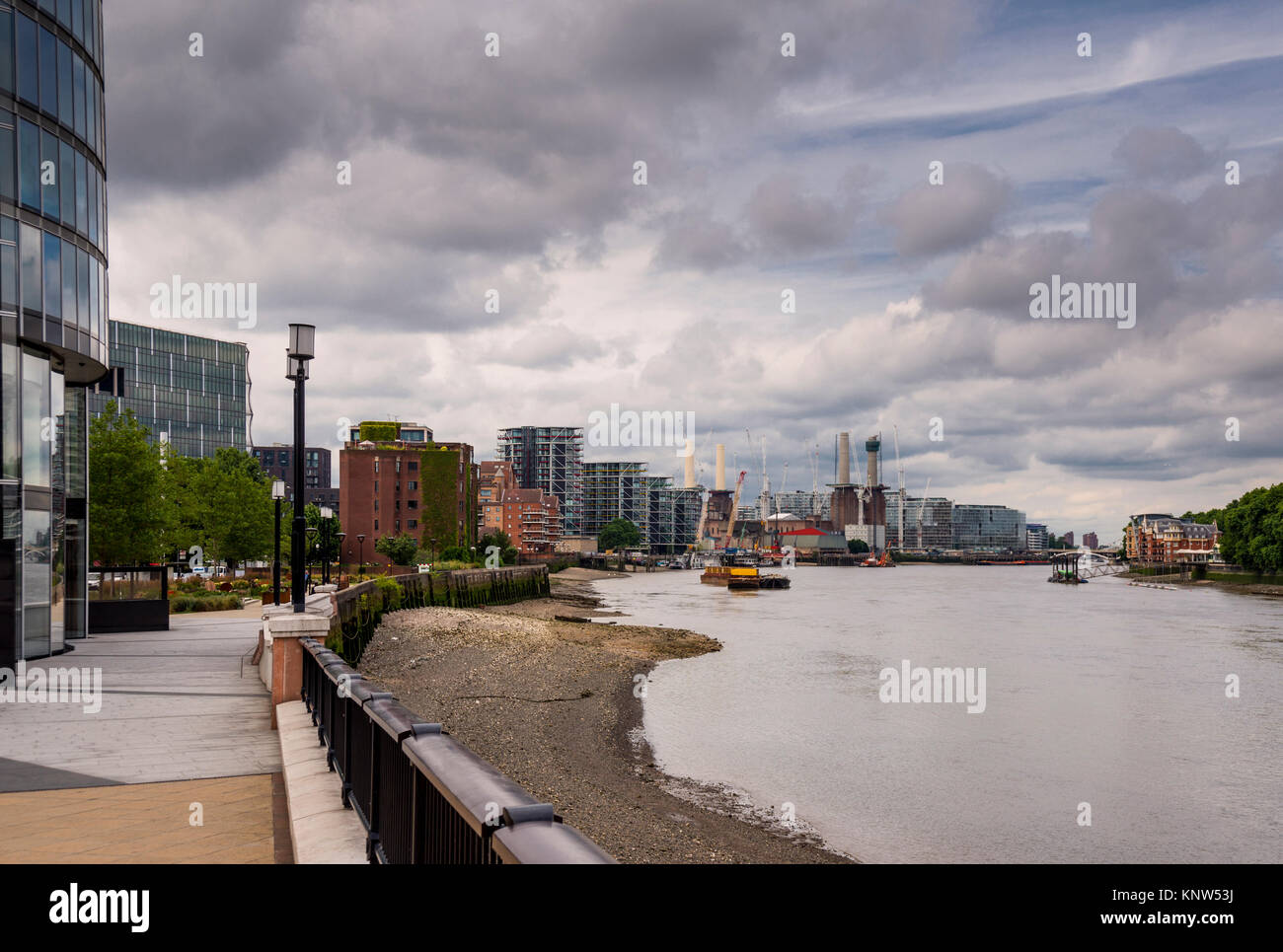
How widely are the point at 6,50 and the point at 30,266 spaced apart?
17.4 feet

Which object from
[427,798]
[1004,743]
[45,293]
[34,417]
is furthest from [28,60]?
[1004,743]

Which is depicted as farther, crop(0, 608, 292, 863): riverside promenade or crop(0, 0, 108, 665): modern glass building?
crop(0, 0, 108, 665): modern glass building

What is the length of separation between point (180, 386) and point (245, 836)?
188m

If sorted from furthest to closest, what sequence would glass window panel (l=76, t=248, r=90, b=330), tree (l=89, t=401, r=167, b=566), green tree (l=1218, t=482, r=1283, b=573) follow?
green tree (l=1218, t=482, r=1283, b=573), tree (l=89, t=401, r=167, b=566), glass window panel (l=76, t=248, r=90, b=330)

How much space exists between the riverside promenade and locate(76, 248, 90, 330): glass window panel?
11.3m

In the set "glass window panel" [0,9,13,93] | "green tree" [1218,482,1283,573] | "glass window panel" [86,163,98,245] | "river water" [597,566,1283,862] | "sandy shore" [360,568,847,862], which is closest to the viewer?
"sandy shore" [360,568,847,862]

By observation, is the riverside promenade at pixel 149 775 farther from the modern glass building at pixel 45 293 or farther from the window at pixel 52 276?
the window at pixel 52 276

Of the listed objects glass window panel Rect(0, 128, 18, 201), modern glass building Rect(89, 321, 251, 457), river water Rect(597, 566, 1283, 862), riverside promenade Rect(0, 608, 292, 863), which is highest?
modern glass building Rect(89, 321, 251, 457)

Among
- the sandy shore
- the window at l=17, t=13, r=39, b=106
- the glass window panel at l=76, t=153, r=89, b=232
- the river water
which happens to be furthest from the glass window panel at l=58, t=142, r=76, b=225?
the river water

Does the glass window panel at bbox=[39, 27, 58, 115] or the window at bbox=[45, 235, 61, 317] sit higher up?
the glass window panel at bbox=[39, 27, 58, 115]

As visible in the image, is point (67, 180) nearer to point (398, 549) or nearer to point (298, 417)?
point (298, 417)

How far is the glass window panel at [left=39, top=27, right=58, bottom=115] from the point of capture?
2553 cm

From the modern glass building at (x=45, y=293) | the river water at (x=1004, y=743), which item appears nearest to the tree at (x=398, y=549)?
the river water at (x=1004, y=743)

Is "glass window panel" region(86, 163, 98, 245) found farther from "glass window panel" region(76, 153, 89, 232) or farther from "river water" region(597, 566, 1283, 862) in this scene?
"river water" region(597, 566, 1283, 862)
